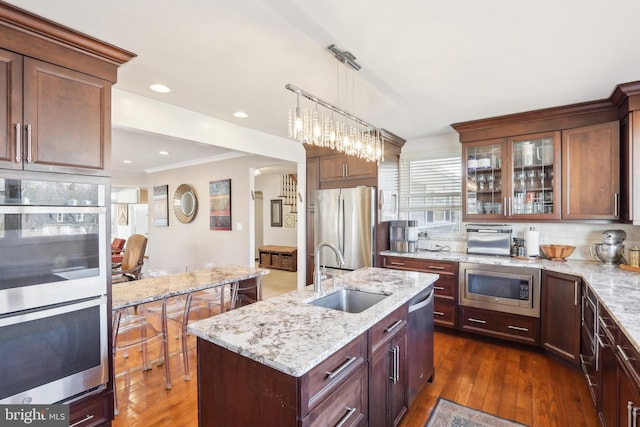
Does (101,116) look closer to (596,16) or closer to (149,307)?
(149,307)

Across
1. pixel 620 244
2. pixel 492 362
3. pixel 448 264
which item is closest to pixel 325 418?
pixel 492 362

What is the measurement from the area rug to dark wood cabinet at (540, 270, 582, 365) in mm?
1117

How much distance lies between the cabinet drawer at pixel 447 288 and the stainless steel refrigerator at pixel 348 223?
2.80 feet

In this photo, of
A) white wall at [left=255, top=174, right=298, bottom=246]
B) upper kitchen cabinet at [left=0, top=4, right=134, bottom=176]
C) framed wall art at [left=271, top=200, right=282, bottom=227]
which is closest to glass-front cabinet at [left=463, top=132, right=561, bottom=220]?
upper kitchen cabinet at [left=0, top=4, right=134, bottom=176]

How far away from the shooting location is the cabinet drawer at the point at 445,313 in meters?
3.44

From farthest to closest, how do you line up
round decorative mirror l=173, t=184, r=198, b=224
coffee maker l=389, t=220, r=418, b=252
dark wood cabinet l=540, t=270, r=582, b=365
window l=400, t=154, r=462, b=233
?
round decorative mirror l=173, t=184, r=198, b=224 → window l=400, t=154, r=462, b=233 → coffee maker l=389, t=220, r=418, b=252 → dark wood cabinet l=540, t=270, r=582, b=365

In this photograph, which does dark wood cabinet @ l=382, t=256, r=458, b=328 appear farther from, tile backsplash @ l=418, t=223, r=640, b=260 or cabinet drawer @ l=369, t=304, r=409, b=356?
cabinet drawer @ l=369, t=304, r=409, b=356

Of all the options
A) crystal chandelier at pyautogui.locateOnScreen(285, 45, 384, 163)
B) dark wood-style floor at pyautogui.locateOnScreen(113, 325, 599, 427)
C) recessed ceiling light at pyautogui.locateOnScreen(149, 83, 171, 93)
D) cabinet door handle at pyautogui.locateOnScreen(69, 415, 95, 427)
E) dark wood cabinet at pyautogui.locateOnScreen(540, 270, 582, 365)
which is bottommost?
dark wood-style floor at pyautogui.locateOnScreen(113, 325, 599, 427)

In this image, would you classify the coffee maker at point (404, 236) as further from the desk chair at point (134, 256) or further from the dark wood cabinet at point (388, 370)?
the desk chair at point (134, 256)

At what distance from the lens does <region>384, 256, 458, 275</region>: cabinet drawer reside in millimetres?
3450

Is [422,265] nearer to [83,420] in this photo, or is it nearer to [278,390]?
[278,390]

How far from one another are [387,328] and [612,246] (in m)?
2.75

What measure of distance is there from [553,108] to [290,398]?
11.6 feet

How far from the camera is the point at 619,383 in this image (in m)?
1.49
